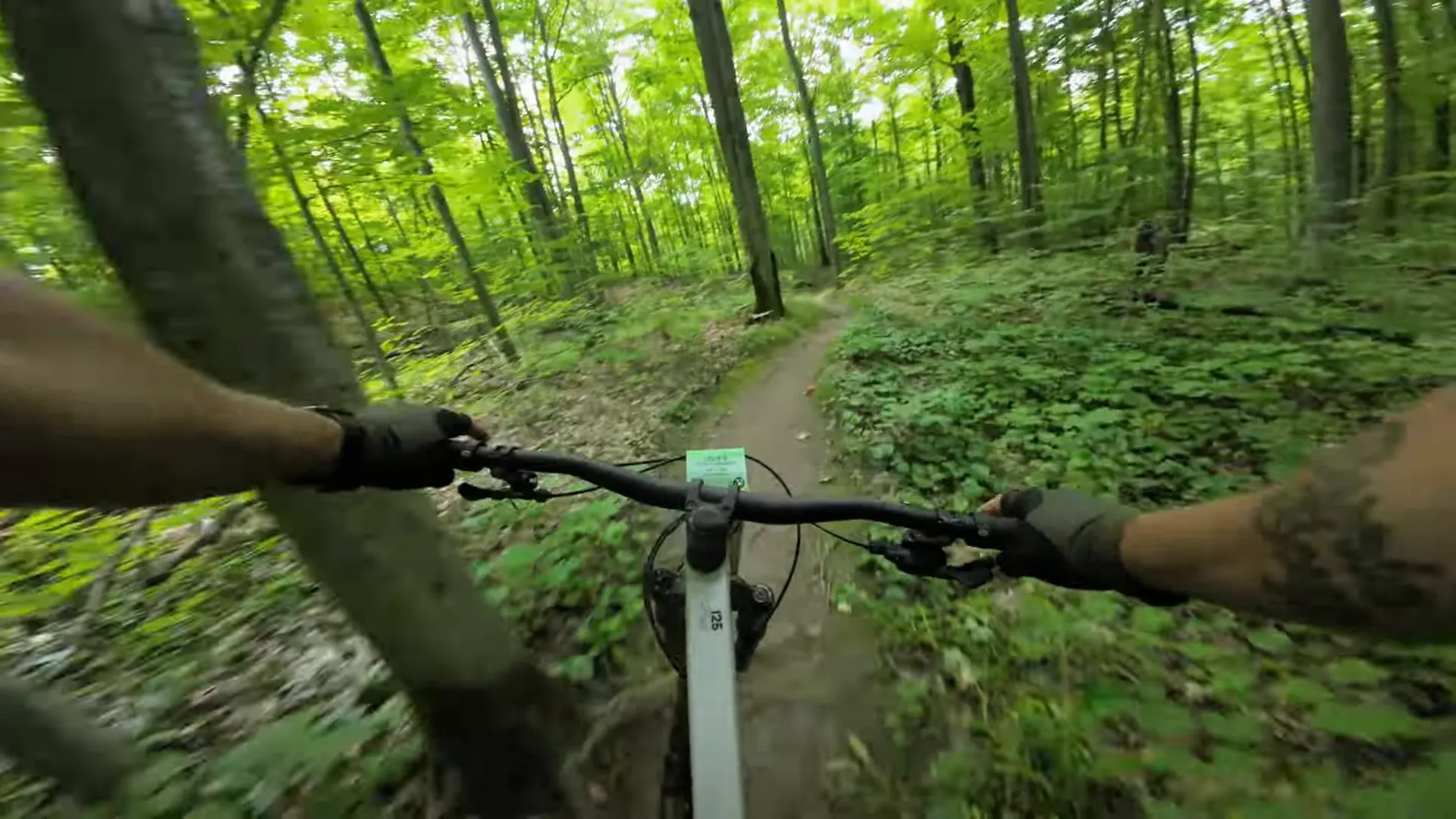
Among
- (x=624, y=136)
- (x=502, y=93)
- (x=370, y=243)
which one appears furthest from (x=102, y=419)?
(x=624, y=136)

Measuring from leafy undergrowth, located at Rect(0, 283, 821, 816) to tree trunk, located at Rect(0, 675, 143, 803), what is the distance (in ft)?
0.39

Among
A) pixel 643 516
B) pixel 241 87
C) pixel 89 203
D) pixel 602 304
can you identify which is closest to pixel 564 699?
pixel 643 516

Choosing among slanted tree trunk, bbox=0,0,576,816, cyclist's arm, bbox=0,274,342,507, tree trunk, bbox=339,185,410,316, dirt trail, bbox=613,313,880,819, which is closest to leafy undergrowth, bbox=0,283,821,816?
slanted tree trunk, bbox=0,0,576,816

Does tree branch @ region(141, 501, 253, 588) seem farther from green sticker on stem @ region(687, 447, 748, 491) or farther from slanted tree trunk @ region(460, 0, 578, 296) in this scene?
slanted tree trunk @ region(460, 0, 578, 296)

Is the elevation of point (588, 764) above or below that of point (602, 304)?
below

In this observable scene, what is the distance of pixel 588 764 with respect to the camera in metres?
2.62

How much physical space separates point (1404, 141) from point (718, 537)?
43.1ft

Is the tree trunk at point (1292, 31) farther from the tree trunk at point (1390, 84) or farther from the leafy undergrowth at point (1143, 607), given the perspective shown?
the leafy undergrowth at point (1143, 607)

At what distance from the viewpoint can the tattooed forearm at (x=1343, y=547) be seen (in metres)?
0.78

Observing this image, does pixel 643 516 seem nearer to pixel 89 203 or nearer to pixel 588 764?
pixel 588 764

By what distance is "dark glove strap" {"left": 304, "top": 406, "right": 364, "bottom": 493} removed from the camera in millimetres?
1407

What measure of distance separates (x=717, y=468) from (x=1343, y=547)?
1.21 meters

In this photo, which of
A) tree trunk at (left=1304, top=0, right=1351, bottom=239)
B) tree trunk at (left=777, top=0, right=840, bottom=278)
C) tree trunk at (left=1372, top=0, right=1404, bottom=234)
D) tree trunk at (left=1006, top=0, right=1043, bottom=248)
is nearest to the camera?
tree trunk at (left=1304, top=0, right=1351, bottom=239)

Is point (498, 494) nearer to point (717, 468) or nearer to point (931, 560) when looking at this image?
point (717, 468)
